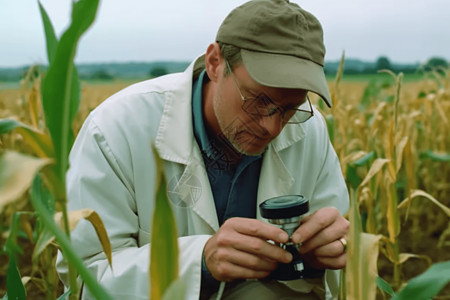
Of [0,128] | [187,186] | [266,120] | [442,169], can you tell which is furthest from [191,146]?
[442,169]

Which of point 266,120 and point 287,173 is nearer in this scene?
point 266,120

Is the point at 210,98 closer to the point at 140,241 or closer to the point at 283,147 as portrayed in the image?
the point at 283,147

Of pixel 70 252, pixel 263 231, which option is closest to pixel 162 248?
pixel 70 252

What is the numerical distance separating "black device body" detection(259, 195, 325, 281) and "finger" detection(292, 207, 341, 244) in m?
0.01

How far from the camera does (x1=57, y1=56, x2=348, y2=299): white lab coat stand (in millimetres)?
998

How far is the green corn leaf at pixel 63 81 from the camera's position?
46cm

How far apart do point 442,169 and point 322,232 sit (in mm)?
2148

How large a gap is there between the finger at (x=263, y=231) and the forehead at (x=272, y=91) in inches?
10.8

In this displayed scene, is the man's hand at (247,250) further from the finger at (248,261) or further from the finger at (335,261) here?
the finger at (335,261)

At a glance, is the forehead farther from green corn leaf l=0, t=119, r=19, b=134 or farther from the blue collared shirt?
green corn leaf l=0, t=119, r=19, b=134

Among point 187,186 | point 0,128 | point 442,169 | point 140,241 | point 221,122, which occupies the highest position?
point 0,128

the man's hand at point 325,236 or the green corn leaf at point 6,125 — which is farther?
the man's hand at point 325,236

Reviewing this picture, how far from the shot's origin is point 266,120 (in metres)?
0.98

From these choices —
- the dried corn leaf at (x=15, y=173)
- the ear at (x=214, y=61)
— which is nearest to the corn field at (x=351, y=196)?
the dried corn leaf at (x=15, y=173)
